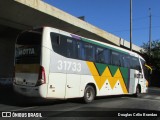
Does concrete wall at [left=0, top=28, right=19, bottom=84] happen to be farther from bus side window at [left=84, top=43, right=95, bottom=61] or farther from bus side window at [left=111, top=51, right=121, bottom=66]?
bus side window at [left=84, top=43, right=95, bottom=61]

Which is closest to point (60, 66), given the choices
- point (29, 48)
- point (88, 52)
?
point (29, 48)

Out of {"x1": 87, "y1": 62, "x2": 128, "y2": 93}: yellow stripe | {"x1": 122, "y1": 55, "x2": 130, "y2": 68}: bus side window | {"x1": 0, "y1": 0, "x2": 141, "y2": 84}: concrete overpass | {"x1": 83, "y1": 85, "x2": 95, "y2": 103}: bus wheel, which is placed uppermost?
{"x1": 0, "y1": 0, "x2": 141, "y2": 84}: concrete overpass

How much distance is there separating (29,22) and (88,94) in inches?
440

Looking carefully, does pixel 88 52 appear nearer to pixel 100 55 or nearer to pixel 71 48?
pixel 100 55

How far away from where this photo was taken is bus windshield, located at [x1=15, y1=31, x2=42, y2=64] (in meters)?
13.2

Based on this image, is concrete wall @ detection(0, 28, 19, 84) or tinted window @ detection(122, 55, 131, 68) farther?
concrete wall @ detection(0, 28, 19, 84)

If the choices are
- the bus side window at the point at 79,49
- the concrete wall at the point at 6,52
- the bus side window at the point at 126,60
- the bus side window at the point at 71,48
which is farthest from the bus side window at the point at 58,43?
the concrete wall at the point at 6,52

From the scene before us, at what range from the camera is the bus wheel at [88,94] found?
15.1 m

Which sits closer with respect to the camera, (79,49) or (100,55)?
(79,49)

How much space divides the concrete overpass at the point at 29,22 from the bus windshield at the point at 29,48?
5855 mm

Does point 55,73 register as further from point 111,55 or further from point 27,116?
point 111,55

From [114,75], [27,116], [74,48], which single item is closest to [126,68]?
[114,75]

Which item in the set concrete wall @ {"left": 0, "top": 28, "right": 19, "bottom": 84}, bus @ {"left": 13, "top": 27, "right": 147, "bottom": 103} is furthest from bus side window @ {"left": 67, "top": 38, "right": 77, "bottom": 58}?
concrete wall @ {"left": 0, "top": 28, "right": 19, "bottom": 84}

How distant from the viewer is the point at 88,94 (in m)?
15.5
